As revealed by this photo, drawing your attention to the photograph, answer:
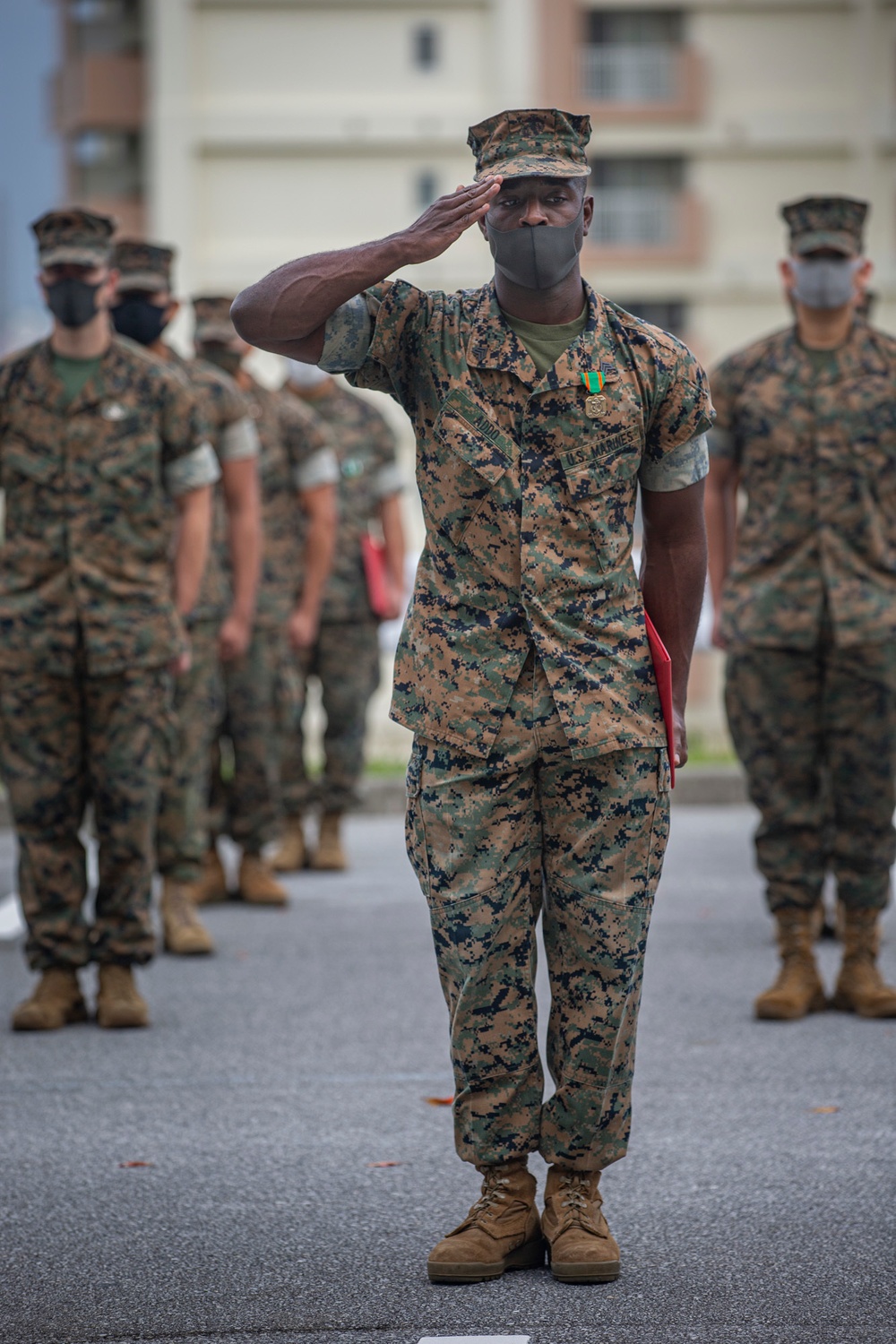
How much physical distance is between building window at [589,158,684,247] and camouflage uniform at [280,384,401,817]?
26985mm

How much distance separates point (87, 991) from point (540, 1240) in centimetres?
351

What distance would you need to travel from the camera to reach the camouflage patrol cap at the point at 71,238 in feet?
21.6

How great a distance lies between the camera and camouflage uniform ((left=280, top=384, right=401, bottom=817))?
1063 centimetres

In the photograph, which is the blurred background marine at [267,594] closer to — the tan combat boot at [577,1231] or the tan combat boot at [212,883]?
the tan combat boot at [212,883]

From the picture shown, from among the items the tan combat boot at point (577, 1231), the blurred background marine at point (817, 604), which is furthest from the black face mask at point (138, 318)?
the tan combat boot at point (577, 1231)

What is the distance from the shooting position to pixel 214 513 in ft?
28.5

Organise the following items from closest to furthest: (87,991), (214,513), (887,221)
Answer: (87,991) < (214,513) < (887,221)

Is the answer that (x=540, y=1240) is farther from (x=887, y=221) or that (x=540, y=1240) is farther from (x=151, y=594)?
(x=887, y=221)

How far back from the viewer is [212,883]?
9688mm

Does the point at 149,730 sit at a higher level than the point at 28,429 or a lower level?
lower

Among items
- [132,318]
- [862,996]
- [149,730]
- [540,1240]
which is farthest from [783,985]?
[132,318]

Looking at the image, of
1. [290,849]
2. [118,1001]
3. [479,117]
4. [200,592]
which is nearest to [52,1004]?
[118,1001]

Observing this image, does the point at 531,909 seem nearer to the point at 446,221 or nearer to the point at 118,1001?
the point at 446,221

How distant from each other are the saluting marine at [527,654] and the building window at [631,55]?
33690 millimetres
